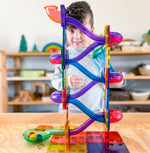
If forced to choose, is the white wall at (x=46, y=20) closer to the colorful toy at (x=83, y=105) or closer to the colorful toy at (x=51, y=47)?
the colorful toy at (x=51, y=47)

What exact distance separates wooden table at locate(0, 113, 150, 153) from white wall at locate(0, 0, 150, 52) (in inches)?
74.1

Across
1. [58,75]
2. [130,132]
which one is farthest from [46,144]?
[58,75]

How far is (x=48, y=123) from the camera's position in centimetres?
66

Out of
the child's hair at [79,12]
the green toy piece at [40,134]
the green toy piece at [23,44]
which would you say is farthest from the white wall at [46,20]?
the green toy piece at [40,134]

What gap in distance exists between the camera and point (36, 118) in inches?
26.3

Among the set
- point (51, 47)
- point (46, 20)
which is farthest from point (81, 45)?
point (46, 20)

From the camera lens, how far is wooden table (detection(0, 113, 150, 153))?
18.2 inches

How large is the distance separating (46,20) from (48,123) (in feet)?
6.59

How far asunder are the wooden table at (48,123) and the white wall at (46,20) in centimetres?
188

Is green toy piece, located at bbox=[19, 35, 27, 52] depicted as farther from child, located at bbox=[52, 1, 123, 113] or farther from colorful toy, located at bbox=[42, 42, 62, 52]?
child, located at bbox=[52, 1, 123, 113]

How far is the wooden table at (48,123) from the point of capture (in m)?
0.46

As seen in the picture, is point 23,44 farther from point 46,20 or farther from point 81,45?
point 81,45

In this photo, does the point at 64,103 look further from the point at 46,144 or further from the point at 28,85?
the point at 28,85

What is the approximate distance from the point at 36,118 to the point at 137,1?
228cm
